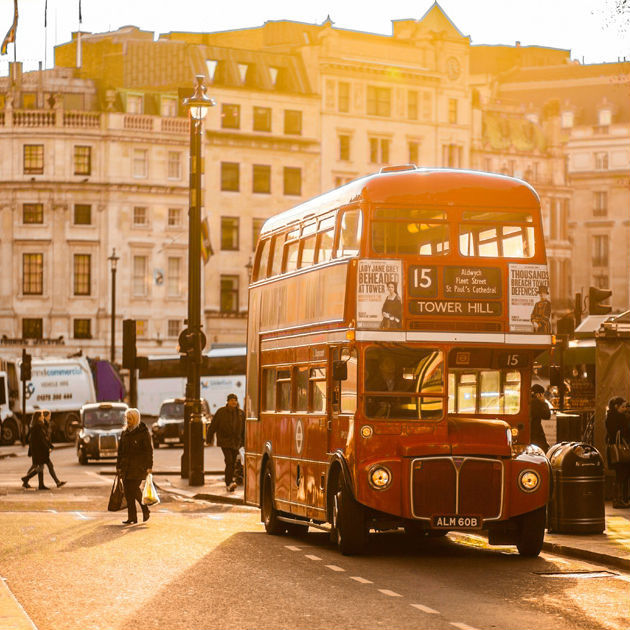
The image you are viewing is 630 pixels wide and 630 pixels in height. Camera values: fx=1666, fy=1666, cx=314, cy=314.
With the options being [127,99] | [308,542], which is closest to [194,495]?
[308,542]

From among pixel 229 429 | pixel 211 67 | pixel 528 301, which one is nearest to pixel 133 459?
pixel 528 301

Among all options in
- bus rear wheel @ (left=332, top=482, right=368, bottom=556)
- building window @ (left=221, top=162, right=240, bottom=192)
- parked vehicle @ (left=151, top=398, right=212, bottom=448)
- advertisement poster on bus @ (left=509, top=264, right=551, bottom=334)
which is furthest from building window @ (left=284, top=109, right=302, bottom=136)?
bus rear wheel @ (left=332, top=482, right=368, bottom=556)

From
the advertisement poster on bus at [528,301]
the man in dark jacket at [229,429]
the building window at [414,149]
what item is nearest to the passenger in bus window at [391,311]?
the advertisement poster on bus at [528,301]

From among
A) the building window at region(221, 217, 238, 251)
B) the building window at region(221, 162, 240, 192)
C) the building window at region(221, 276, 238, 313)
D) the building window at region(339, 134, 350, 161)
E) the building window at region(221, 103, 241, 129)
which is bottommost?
the building window at region(221, 276, 238, 313)

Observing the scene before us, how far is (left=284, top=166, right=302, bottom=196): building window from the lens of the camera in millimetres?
97375

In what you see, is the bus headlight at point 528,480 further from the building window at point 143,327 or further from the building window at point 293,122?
the building window at point 293,122

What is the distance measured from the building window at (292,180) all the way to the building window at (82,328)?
15385mm

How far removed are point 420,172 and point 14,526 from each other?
7.97m

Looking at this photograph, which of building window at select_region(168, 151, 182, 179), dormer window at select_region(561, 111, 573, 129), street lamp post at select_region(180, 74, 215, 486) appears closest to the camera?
street lamp post at select_region(180, 74, 215, 486)

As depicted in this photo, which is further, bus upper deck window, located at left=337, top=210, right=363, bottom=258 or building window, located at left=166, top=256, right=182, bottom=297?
building window, located at left=166, top=256, right=182, bottom=297

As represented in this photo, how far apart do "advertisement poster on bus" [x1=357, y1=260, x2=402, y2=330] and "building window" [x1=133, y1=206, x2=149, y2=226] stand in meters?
74.0

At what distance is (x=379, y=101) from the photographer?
330 feet

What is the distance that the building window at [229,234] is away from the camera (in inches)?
3713

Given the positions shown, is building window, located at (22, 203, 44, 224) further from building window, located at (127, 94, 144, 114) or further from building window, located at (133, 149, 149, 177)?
building window, located at (127, 94, 144, 114)
